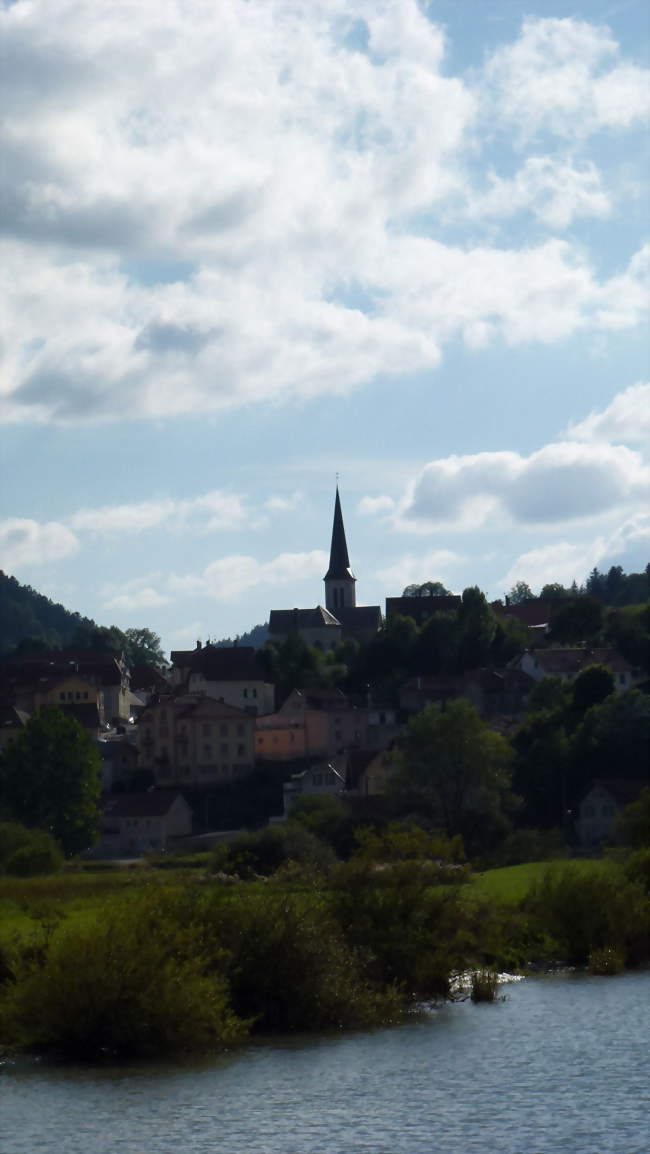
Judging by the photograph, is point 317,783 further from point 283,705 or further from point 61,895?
point 61,895

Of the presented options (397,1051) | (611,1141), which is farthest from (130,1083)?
(611,1141)

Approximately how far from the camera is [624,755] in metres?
97.9

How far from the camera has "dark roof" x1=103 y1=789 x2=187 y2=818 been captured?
107m

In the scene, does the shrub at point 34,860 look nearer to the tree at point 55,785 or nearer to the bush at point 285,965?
the tree at point 55,785

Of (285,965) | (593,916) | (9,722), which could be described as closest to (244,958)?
(285,965)

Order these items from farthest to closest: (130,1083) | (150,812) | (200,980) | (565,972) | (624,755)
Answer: (150,812)
(624,755)
(565,972)
(200,980)
(130,1083)

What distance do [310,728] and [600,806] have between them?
36151 millimetres

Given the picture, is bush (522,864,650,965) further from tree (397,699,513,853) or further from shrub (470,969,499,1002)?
tree (397,699,513,853)

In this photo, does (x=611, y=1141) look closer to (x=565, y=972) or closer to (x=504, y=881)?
(x=565, y=972)

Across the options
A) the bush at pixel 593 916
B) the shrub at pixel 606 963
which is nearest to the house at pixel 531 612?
the bush at pixel 593 916

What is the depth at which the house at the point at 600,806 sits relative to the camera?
3506 inches

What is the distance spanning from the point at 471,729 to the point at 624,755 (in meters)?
12.2

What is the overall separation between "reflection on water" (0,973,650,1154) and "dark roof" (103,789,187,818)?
73.5 metres

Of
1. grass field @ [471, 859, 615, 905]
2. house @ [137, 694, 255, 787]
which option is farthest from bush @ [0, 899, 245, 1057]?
house @ [137, 694, 255, 787]
